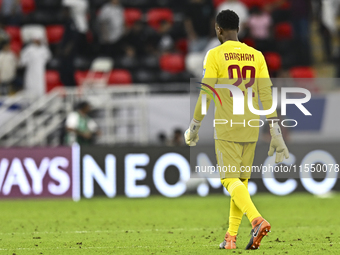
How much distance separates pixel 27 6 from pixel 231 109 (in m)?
13.0

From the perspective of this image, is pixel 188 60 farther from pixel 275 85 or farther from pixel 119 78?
pixel 275 85

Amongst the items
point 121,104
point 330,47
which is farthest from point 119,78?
point 330,47

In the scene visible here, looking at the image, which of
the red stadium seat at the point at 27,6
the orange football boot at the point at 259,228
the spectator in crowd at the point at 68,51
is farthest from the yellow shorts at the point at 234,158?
the red stadium seat at the point at 27,6

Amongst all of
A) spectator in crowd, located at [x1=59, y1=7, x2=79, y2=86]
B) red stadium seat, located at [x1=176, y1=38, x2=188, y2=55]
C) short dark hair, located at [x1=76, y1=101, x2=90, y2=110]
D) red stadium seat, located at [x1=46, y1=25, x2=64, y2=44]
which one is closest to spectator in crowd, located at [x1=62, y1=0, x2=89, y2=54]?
spectator in crowd, located at [x1=59, y1=7, x2=79, y2=86]

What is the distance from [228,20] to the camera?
→ 621 centimetres

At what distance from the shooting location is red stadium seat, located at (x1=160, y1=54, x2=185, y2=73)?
16250 millimetres

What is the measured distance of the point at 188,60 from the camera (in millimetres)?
15805

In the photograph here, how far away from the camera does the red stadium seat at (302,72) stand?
51.6 feet

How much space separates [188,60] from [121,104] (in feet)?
7.59

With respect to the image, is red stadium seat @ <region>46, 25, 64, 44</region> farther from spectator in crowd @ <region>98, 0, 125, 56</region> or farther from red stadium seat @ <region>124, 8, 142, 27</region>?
red stadium seat @ <region>124, 8, 142, 27</region>

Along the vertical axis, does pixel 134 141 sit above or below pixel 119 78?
below

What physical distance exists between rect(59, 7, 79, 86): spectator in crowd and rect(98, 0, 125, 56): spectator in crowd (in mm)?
911

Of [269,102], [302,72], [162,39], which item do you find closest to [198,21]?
[162,39]

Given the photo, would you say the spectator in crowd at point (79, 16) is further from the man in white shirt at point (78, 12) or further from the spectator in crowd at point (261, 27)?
the spectator in crowd at point (261, 27)
